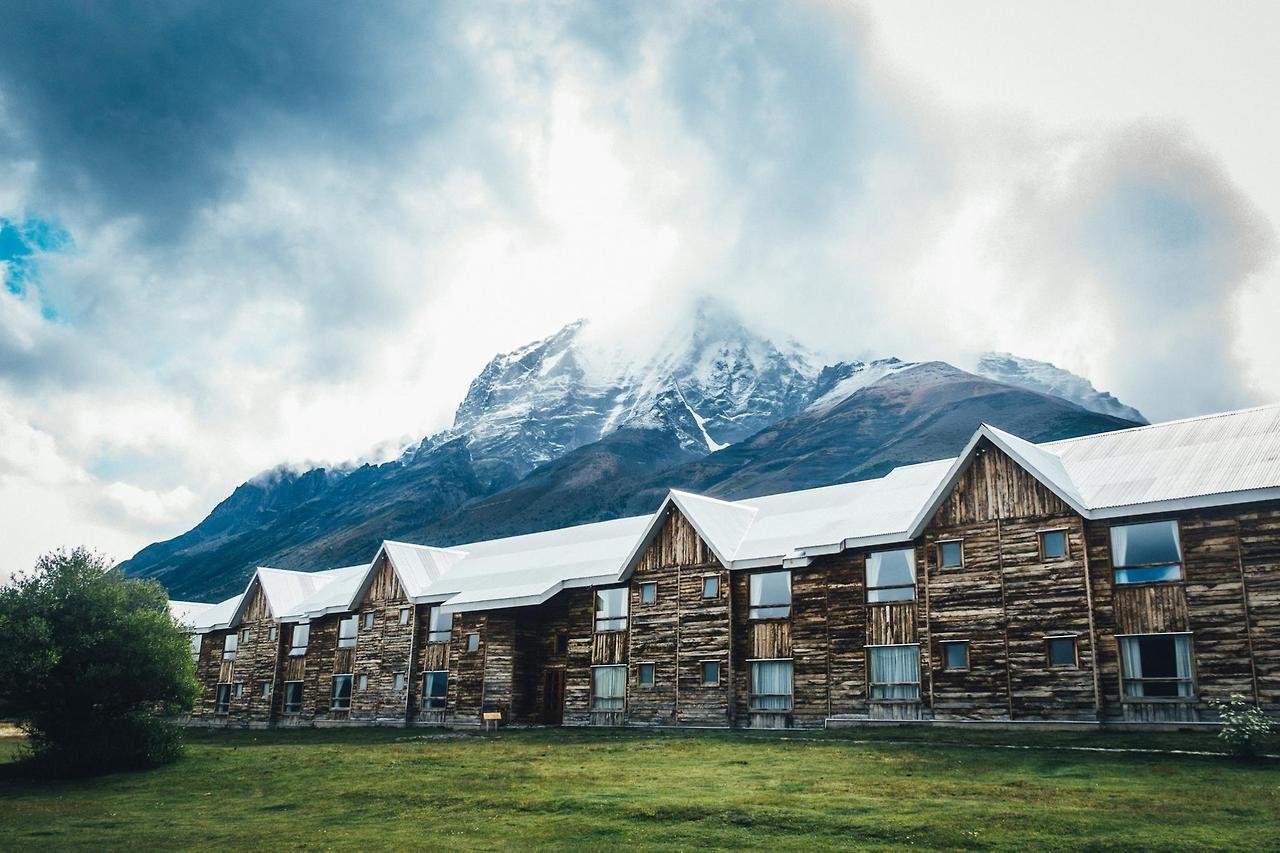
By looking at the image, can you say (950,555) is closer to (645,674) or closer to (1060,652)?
(1060,652)

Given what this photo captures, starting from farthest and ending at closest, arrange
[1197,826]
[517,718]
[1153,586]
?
1. [517,718]
2. [1153,586]
3. [1197,826]

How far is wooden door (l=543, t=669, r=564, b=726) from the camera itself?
49.7m

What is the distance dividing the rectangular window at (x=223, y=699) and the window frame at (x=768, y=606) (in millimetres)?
44881

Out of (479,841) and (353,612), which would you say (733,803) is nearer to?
(479,841)

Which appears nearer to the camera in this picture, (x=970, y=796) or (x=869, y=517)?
(x=970, y=796)

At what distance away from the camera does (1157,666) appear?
31.9 meters

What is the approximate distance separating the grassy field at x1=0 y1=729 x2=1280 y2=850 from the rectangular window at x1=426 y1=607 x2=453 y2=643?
17621 mm

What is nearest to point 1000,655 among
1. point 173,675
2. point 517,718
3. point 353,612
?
point 517,718

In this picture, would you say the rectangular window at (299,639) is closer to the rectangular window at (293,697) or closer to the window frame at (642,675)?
the rectangular window at (293,697)

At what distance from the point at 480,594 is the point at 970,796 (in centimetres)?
3355

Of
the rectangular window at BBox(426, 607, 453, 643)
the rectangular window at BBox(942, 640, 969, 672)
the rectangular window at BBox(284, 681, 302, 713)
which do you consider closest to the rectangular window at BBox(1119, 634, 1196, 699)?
the rectangular window at BBox(942, 640, 969, 672)

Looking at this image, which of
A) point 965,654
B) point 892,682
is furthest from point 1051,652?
point 892,682

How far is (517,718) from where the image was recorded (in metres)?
50.4

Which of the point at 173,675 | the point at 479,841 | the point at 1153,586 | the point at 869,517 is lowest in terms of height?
the point at 479,841
